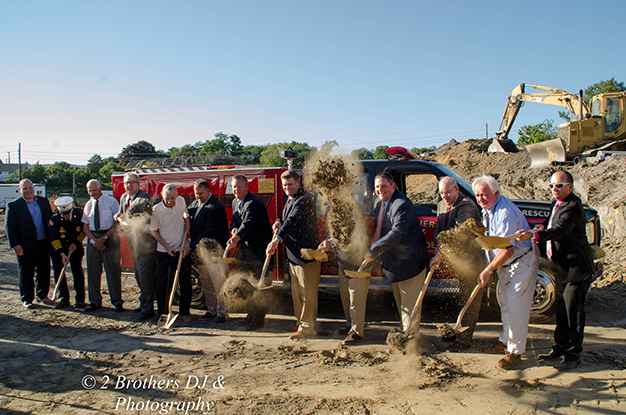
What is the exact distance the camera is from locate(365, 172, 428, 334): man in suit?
4.54 m

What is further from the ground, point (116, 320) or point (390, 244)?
point (390, 244)

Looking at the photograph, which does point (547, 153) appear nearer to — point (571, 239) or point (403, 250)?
point (571, 239)

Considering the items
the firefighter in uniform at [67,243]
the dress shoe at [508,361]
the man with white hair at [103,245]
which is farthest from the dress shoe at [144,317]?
the dress shoe at [508,361]

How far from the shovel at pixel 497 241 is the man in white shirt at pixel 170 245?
13.5 ft

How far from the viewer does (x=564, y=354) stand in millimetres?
4094

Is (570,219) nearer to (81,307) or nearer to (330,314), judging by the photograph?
(330,314)

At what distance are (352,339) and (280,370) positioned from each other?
42.4 inches

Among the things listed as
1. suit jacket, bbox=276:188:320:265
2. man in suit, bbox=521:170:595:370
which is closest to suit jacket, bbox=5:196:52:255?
suit jacket, bbox=276:188:320:265

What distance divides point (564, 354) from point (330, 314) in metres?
3.39

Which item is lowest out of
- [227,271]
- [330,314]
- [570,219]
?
[330,314]

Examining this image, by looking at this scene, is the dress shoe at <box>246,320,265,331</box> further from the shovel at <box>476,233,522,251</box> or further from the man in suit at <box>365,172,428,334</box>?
the shovel at <box>476,233,522,251</box>

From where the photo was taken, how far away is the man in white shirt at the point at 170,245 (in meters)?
6.02

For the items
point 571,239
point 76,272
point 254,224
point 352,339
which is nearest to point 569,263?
point 571,239

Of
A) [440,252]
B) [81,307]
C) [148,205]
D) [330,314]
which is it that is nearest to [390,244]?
[440,252]
